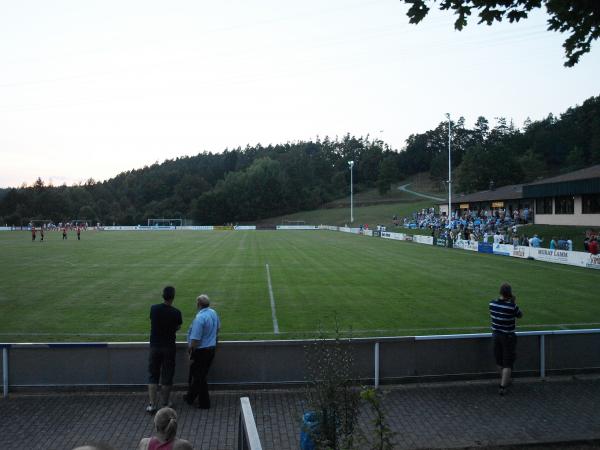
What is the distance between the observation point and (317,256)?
34.6 metres

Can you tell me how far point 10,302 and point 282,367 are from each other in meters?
12.6

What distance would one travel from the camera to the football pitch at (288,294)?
13766mm

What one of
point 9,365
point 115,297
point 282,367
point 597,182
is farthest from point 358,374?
point 597,182

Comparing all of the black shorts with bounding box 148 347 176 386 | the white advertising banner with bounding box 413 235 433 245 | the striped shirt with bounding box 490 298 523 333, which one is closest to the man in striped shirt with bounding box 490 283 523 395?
the striped shirt with bounding box 490 298 523 333

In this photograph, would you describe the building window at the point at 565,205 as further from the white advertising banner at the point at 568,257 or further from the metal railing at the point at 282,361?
the metal railing at the point at 282,361

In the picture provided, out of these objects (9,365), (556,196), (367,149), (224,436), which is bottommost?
(224,436)

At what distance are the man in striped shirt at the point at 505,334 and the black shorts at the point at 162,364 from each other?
5.49 m

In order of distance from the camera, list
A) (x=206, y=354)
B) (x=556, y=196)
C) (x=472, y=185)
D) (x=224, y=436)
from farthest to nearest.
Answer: (x=472, y=185) < (x=556, y=196) < (x=206, y=354) < (x=224, y=436)

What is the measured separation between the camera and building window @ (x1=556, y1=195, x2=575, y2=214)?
1785 inches

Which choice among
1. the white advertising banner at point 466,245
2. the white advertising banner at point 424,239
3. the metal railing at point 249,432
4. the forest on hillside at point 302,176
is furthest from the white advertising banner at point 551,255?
the forest on hillside at point 302,176

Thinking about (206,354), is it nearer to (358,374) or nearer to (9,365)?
(358,374)

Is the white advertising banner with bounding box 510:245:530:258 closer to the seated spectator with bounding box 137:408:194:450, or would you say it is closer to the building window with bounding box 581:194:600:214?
the building window with bounding box 581:194:600:214

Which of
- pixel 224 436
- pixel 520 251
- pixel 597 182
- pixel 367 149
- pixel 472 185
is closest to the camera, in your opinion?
pixel 224 436

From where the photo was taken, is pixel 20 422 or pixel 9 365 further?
pixel 9 365
